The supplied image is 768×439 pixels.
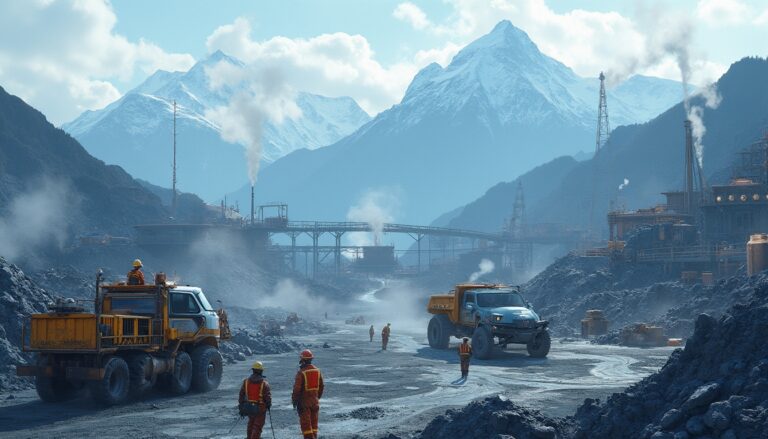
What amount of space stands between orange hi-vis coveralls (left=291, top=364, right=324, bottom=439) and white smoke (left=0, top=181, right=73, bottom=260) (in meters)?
67.4

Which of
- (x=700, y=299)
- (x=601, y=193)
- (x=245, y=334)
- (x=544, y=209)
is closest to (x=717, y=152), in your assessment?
(x=601, y=193)

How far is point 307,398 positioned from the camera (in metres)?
13.4

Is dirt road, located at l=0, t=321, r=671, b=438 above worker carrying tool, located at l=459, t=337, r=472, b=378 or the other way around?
the other way around

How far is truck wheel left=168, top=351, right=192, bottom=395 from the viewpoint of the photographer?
71.2ft

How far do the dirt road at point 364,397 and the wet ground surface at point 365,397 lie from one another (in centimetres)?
2

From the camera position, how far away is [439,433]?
14297 mm

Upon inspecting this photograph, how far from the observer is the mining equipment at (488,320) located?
30.6 meters

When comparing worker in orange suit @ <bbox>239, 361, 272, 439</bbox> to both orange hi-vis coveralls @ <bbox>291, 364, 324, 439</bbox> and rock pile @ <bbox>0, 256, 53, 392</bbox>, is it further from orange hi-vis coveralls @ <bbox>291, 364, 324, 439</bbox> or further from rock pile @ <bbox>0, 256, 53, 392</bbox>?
rock pile @ <bbox>0, 256, 53, 392</bbox>

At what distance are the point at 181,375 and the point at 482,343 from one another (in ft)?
38.6

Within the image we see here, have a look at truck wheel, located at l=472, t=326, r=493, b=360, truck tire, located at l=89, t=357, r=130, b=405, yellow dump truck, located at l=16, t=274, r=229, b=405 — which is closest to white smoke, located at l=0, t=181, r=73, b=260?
truck wheel, located at l=472, t=326, r=493, b=360

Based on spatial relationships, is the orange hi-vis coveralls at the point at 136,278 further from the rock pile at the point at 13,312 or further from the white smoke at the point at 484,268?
the white smoke at the point at 484,268

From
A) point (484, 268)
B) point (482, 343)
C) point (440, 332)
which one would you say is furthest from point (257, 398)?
point (484, 268)

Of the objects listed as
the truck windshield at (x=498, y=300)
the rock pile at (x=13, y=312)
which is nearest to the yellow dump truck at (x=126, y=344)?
the rock pile at (x=13, y=312)

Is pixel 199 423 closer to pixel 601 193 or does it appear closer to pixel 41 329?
pixel 41 329
